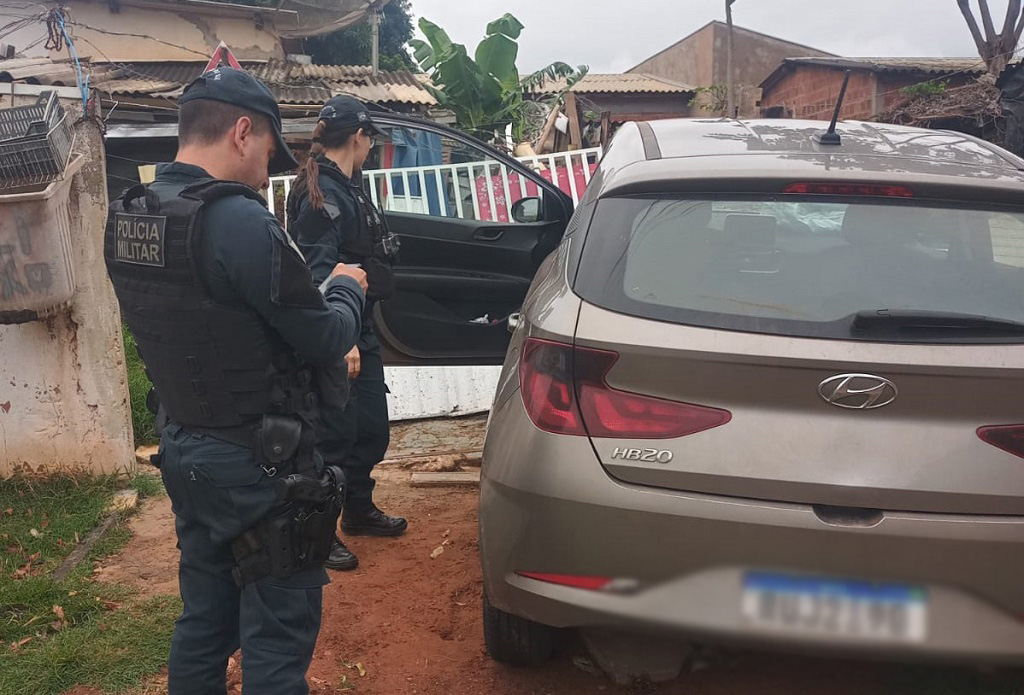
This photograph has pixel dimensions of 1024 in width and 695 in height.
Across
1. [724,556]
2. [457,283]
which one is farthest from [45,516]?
[724,556]

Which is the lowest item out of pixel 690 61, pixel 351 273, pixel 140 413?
pixel 140 413

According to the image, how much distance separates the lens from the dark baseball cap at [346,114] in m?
3.28

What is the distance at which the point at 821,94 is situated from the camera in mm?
18656

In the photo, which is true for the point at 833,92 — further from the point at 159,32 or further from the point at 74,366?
the point at 74,366

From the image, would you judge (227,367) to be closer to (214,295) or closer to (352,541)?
(214,295)

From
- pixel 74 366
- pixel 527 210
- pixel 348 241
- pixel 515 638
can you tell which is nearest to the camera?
pixel 515 638

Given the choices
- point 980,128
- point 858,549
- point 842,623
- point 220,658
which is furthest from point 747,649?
point 980,128

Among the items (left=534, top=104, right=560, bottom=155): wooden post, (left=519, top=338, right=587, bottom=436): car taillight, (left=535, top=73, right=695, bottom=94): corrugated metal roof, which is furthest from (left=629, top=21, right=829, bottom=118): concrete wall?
(left=519, top=338, right=587, bottom=436): car taillight

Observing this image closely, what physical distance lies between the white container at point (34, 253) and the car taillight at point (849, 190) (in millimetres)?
3121

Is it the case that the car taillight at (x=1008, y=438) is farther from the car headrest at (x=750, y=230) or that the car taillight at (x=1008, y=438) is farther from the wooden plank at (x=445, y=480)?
the wooden plank at (x=445, y=480)

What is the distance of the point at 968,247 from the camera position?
1.97 m

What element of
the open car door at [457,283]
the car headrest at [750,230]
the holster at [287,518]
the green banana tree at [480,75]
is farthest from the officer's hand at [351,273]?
the green banana tree at [480,75]

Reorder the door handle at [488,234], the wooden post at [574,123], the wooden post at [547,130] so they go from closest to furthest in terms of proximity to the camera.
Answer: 1. the door handle at [488,234]
2. the wooden post at [574,123]
3. the wooden post at [547,130]

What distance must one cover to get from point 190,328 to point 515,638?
4.43 feet
